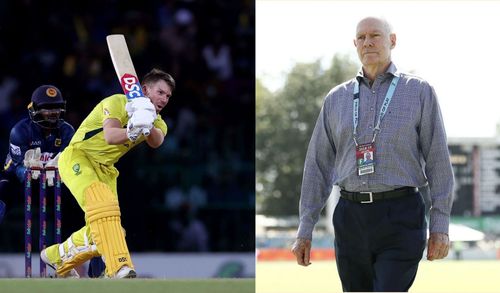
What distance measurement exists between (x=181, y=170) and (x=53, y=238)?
4330mm

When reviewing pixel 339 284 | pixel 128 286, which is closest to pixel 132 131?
pixel 128 286

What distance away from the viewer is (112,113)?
607 cm

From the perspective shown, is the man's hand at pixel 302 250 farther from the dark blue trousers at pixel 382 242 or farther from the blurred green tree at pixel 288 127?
the blurred green tree at pixel 288 127

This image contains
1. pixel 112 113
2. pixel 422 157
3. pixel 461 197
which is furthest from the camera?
pixel 461 197

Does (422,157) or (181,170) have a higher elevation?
(422,157)

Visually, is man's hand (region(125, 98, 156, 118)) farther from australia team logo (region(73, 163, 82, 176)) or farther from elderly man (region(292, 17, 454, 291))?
elderly man (region(292, 17, 454, 291))

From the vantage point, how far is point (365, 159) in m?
4.96

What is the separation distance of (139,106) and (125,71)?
370 millimetres

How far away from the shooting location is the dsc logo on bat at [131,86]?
19.6ft

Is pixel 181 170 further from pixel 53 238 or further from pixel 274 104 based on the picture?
pixel 274 104

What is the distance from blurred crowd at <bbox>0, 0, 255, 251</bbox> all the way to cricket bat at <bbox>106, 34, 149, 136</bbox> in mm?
2340

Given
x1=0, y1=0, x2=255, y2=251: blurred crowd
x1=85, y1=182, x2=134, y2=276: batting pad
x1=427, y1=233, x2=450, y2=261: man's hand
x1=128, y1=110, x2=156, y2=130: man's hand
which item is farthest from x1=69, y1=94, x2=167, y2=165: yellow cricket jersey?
x1=0, y1=0, x2=255, y2=251: blurred crowd

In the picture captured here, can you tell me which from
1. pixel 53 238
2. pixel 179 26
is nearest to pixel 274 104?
pixel 179 26

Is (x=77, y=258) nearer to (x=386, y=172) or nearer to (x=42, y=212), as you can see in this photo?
(x=42, y=212)
